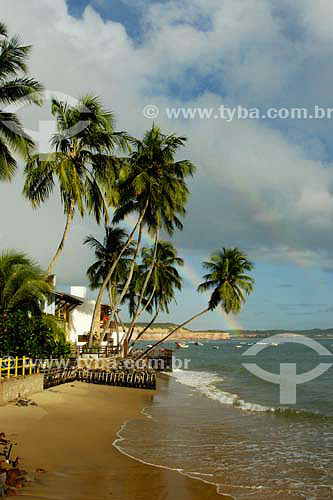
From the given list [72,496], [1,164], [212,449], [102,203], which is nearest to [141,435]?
[212,449]

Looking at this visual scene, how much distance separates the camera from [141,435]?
12805mm

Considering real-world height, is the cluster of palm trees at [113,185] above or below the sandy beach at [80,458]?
above

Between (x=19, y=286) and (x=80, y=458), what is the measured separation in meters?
9.24

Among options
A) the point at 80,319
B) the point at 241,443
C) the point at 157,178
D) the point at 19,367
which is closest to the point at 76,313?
the point at 80,319

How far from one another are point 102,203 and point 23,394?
11.3 m

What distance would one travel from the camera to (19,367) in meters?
16.0

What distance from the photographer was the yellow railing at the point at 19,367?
15.6m

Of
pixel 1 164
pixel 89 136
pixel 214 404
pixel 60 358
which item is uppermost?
pixel 89 136

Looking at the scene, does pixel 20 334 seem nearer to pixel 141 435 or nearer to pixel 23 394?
pixel 23 394

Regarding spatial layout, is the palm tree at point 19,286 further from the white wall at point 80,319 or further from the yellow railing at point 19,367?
the white wall at point 80,319

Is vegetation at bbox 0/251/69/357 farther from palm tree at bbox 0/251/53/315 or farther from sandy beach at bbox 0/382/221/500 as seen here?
sandy beach at bbox 0/382/221/500

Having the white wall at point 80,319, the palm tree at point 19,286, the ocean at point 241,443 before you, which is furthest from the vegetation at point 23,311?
the white wall at point 80,319

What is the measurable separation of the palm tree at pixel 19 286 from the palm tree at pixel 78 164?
3.63m

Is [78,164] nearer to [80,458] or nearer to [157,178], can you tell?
[157,178]
